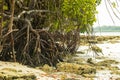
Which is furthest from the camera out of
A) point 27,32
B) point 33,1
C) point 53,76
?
point 33,1

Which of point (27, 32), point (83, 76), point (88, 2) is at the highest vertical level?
point (88, 2)

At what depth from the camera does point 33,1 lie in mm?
12203

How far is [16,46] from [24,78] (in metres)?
4.03

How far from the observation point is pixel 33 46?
473 inches

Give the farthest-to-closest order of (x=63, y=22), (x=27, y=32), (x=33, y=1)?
(x=63, y=22), (x=33, y=1), (x=27, y=32)

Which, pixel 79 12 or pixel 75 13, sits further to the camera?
→ pixel 79 12

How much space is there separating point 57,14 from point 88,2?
1664 millimetres

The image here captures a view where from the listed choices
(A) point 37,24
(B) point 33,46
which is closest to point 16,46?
(B) point 33,46

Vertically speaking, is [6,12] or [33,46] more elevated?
[6,12]

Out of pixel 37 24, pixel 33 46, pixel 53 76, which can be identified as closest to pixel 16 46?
pixel 33 46

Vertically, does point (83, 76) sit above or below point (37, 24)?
below

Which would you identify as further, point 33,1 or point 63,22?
point 63,22

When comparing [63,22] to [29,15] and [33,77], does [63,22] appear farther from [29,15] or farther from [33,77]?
[33,77]

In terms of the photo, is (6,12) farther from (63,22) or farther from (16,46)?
(63,22)
